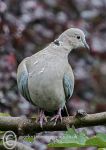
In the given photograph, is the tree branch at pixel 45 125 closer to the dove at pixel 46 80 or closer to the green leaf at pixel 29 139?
the green leaf at pixel 29 139

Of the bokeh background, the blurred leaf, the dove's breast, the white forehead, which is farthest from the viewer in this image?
the bokeh background

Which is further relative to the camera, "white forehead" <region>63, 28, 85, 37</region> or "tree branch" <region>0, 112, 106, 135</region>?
"white forehead" <region>63, 28, 85, 37</region>

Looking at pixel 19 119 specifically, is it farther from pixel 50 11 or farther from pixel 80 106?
pixel 50 11

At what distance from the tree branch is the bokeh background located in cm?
163

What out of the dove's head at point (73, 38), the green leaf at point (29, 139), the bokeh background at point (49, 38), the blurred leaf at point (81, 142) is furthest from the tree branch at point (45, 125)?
the bokeh background at point (49, 38)

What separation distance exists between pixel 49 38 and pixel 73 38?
68.9 inches

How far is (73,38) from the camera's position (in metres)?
2.79

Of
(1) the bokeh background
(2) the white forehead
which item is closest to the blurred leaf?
(2) the white forehead

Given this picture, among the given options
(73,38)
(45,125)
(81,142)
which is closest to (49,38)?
(73,38)

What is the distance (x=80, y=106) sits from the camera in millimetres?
4355

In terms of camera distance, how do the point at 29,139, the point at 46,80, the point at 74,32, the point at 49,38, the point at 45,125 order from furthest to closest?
1. the point at 49,38
2. the point at 74,32
3. the point at 46,80
4. the point at 45,125
5. the point at 29,139

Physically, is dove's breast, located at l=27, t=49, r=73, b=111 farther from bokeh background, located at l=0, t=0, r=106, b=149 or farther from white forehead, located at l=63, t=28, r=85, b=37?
bokeh background, located at l=0, t=0, r=106, b=149

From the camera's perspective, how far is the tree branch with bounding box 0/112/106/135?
202cm

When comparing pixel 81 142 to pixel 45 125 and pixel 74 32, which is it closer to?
pixel 45 125
